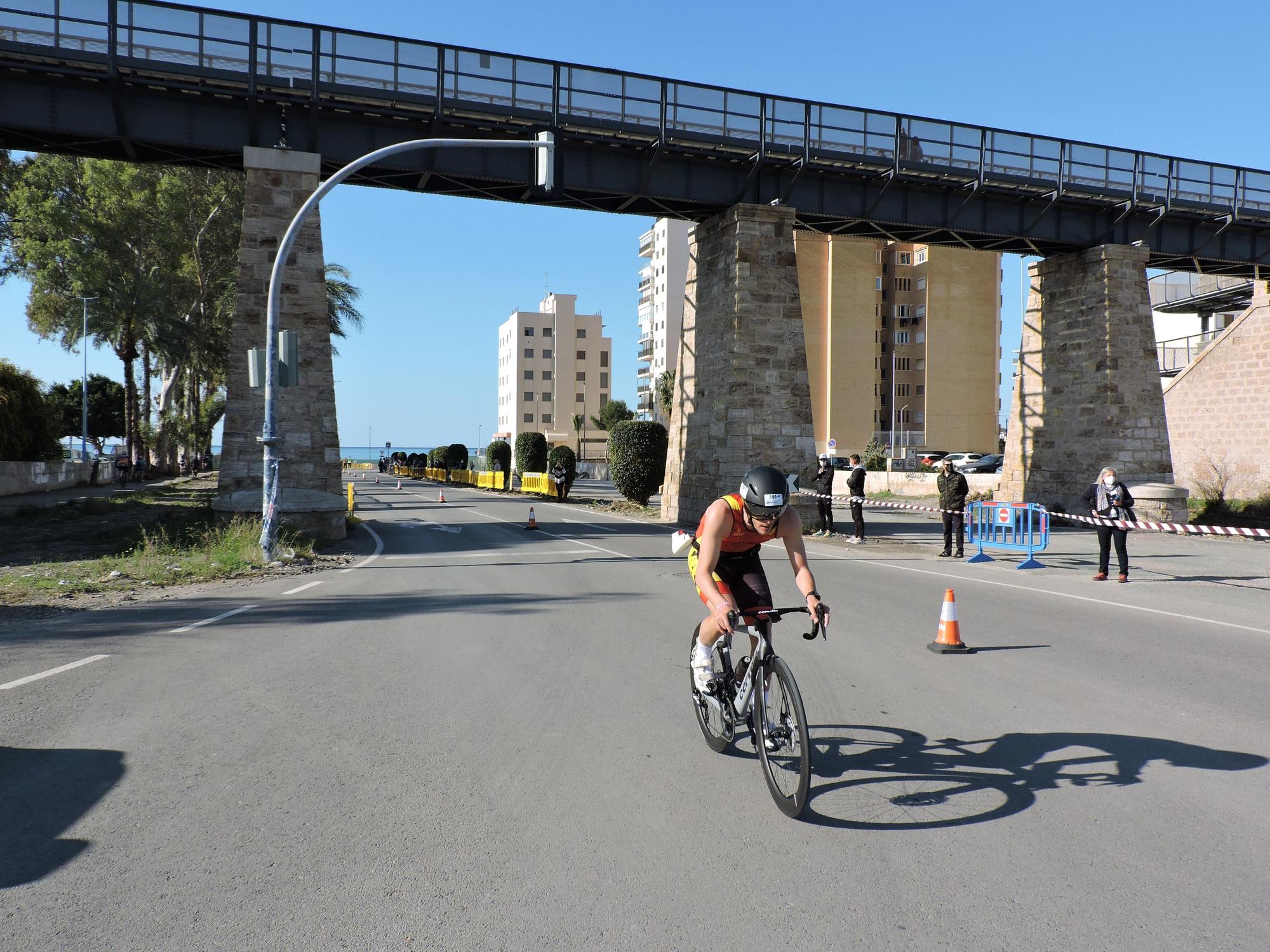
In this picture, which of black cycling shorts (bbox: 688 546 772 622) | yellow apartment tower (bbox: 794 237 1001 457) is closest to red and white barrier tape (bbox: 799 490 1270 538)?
black cycling shorts (bbox: 688 546 772 622)

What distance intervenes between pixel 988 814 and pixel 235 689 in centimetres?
522

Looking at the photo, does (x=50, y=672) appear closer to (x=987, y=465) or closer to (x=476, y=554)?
(x=476, y=554)

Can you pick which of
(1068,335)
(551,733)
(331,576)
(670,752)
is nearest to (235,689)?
(551,733)

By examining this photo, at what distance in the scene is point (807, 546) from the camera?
20.4 meters

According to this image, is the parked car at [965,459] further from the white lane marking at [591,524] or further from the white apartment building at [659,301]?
the white apartment building at [659,301]

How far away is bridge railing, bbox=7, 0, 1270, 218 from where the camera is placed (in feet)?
61.5

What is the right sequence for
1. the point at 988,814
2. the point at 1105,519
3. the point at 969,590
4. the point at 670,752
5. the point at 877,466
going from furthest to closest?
the point at 877,466
the point at 1105,519
the point at 969,590
the point at 670,752
the point at 988,814

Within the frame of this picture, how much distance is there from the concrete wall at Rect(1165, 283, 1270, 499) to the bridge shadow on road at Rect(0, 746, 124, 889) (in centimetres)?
3618

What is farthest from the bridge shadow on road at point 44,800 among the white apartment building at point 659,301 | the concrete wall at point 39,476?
the white apartment building at point 659,301

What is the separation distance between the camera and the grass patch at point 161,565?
A: 1247cm

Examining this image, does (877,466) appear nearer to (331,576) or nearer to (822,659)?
(331,576)

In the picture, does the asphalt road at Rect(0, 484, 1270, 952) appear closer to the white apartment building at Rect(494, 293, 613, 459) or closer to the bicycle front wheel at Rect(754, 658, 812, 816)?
the bicycle front wheel at Rect(754, 658, 812, 816)

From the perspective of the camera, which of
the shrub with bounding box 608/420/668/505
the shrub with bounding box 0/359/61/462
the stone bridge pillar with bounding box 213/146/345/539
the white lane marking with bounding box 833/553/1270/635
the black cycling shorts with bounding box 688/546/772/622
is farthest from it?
the shrub with bounding box 0/359/61/462

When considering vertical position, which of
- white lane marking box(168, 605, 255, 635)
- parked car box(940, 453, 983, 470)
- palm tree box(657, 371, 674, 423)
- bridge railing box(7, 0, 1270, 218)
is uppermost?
bridge railing box(7, 0, 1270, 218)
